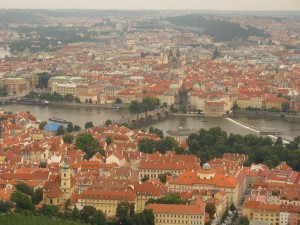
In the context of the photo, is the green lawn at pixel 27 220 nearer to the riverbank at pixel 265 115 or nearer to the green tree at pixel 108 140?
the green tree at pixel 108 140

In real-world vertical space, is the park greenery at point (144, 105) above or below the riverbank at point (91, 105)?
above

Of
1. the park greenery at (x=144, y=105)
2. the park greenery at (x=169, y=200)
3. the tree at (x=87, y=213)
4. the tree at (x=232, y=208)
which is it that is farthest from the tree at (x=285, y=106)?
the tree at (x=87, y=213)

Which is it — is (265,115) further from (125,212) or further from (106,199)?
(125,212)

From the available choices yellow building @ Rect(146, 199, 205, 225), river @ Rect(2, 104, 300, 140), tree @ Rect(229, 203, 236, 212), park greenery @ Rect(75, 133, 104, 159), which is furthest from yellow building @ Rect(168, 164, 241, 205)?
river @ Rect(2, 104, 300, 140)

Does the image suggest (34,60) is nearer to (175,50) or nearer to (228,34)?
(175,50)

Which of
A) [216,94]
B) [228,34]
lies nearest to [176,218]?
[216,94]
